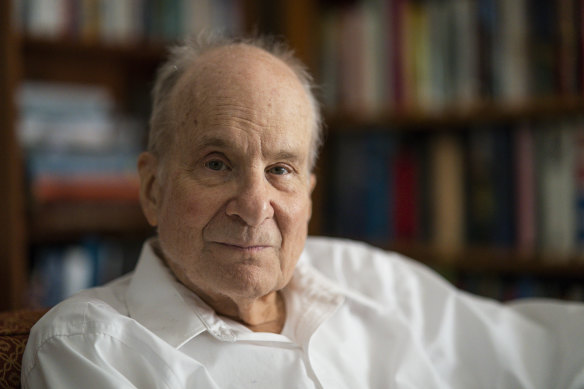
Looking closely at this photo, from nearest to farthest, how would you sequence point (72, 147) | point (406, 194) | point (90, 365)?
point (90, 365), point (72, 147), point (406, 194)

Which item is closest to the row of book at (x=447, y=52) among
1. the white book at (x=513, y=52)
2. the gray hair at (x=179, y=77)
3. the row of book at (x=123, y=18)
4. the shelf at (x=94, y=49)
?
the white book at (x=513, y=52)

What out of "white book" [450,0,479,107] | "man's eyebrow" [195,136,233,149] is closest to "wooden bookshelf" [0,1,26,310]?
"man's eyebrow" [195,136,233,149]

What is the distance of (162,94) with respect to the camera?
100 cm

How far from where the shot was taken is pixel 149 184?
1000mm

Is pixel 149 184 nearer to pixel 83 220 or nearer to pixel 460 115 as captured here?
pixel 83 220

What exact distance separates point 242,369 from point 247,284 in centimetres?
15

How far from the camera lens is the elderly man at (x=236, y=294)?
813 millimetres

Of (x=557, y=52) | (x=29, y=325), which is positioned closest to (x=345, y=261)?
(x=29, y=325)

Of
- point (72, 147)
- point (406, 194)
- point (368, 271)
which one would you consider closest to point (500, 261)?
point (406, 194)

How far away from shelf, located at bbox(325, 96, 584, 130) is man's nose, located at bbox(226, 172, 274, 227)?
104 cm

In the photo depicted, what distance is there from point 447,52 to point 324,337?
1140 millimetres

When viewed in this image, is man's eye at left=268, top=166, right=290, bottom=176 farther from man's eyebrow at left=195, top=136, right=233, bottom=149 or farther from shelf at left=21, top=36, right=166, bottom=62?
shelf at left=21, top=36, right=166, bottom=62

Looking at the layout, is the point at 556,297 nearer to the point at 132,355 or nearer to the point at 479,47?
the point at 479,47

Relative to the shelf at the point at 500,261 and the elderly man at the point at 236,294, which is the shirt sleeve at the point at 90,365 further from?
the shelf at the point at 500,261
